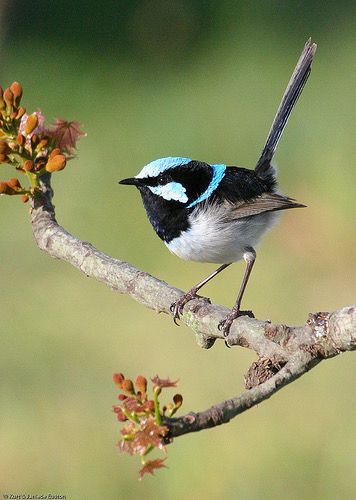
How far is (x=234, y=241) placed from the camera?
11.1 ft

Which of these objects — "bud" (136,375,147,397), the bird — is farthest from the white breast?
"bud" (136,375,147,397)

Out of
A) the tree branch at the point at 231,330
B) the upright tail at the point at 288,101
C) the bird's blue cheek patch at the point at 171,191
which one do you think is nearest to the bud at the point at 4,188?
the tree branch at the point at 231,330

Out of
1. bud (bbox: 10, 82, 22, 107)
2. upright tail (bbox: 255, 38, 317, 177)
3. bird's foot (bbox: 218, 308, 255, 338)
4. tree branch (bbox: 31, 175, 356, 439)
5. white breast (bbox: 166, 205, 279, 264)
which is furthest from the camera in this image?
upright tail (bbox: 255, 38, 317, 177)

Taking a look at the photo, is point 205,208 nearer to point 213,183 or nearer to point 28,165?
point 213,183

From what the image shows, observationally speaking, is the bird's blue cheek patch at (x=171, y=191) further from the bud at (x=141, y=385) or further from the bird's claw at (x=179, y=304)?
the bud at (x=141, y=385)

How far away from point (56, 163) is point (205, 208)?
858 mm

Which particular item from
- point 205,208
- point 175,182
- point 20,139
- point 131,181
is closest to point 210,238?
point 205,208

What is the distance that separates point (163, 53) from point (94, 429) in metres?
5.05

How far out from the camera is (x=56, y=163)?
8.52 feet

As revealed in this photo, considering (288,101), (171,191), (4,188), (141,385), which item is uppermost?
(288,101)

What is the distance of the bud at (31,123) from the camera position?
2.59 metres

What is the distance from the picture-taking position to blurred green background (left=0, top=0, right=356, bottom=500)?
4270 mm

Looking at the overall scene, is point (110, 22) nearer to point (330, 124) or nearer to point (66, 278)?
point (330, 124)

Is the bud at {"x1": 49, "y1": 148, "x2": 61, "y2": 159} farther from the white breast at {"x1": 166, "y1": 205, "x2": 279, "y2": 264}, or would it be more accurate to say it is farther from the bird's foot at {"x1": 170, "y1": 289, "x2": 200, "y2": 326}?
the white breast at {"x1": 166, "y1": 205, "x2": 279, "y2": 264}
